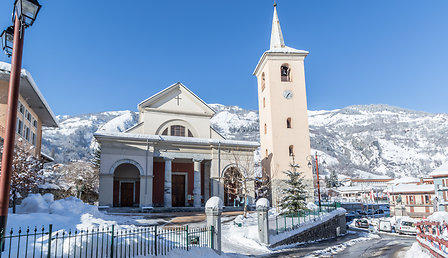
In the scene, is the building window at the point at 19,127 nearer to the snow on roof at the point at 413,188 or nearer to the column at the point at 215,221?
the column at the point at 215,221

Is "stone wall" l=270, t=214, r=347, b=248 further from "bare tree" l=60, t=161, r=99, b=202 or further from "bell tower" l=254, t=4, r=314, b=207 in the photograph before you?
"bare tree" l=60, t=161, r=99, b=202

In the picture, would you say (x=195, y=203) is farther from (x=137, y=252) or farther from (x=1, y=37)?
(x=1, y=37)

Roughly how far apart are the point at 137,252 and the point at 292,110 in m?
27.0

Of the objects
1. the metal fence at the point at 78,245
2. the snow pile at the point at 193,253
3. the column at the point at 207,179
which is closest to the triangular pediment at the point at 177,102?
the column at the point at 207,179

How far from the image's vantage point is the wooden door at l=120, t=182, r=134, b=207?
29044 mm

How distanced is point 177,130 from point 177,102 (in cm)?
283

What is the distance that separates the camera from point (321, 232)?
79.6ft

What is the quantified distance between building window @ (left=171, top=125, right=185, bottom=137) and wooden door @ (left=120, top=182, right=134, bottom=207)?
6206 mm

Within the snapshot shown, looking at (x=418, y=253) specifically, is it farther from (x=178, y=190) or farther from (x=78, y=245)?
(x=178, y=190)

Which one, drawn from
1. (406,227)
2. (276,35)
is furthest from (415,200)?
(276,35)

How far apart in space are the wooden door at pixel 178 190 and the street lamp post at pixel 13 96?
2457 cm

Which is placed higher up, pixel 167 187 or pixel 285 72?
pixel 285 72

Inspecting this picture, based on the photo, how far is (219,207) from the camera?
13.1m

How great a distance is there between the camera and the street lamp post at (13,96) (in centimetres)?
665
